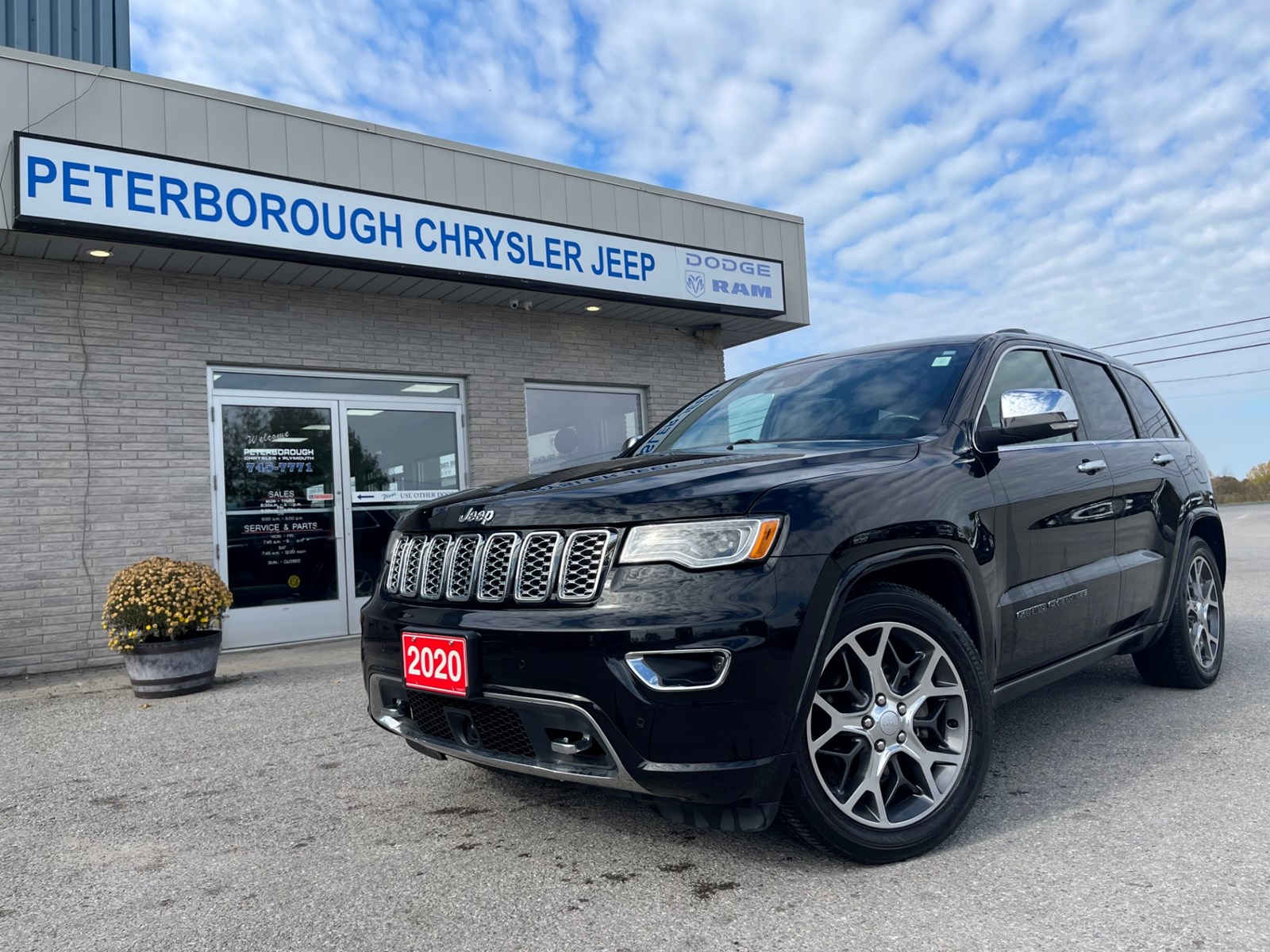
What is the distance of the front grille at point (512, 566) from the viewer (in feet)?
8.54

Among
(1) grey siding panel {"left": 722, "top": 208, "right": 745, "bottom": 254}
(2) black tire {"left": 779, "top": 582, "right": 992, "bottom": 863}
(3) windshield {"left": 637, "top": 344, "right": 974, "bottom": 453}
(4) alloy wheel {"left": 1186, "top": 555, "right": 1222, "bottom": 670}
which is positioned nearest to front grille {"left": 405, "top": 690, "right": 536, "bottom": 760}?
(2) black tire {"left": 779, "top": 582, "right": 992, "bottom": 863}

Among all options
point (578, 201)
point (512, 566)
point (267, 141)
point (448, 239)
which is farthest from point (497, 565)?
point (578, 201)

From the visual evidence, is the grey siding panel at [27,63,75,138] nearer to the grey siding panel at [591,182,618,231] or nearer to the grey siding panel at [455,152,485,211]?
the grey siding panel at [455,152,485,211]

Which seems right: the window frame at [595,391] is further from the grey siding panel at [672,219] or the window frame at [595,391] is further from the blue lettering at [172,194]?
the blue lettering at [172,194]

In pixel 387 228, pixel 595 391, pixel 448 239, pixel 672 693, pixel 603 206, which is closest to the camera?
pixel 672 693

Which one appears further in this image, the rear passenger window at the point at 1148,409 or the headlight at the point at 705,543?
the rear passenger window at the point at 1148,409

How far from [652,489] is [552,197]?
734 cm

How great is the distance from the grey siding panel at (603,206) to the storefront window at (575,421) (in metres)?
1.79

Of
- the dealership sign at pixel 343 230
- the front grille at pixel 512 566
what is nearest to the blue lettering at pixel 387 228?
the dealership sign at pixel 343 230

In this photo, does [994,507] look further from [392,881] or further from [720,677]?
[392,881]

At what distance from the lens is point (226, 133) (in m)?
7.65

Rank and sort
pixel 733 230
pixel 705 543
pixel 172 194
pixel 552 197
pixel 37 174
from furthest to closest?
pixel 733 230
pixel 552 197
pixel 172 194
pixel 37 174
pixel 705 543

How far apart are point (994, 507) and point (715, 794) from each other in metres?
1.50

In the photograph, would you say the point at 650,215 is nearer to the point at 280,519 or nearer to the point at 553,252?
the point at 553,252
